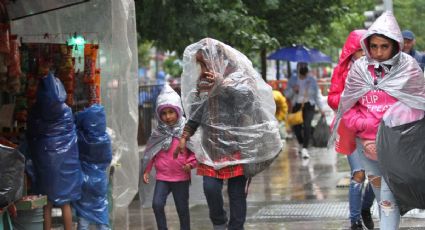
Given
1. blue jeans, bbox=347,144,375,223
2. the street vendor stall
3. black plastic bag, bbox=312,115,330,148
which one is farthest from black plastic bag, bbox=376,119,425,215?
black plastic bag, bbox=312,115,330,148

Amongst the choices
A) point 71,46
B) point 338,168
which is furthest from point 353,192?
point 338,168

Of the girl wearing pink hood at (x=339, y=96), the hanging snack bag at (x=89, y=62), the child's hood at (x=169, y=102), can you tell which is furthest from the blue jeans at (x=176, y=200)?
the girl wearing pink hood at (x=339, y=96)

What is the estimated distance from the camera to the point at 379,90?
238 inches

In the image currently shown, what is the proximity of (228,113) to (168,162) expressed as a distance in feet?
2.85

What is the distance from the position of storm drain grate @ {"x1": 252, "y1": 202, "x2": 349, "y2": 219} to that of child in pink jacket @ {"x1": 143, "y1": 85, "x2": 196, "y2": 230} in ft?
6.17

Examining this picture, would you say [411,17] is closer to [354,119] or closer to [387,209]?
[354,119]

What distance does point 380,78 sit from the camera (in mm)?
6066

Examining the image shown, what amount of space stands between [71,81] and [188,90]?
124 cm

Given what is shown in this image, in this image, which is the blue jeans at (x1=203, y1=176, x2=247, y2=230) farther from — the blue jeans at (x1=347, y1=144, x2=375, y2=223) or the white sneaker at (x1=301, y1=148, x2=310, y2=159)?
the white sneaker at (x1=301, y1=148, x2=310, y2=159)

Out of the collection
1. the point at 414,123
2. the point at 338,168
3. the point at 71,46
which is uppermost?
the point at 71,46

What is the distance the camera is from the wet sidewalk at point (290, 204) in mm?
8305

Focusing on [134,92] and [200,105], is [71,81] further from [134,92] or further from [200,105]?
[200,105]

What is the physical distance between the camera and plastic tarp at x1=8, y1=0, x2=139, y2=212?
311 inches

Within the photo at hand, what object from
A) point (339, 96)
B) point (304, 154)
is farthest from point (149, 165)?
point (304, 154)
